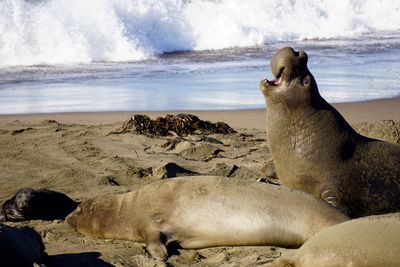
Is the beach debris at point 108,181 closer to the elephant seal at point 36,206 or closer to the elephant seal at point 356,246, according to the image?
the elephant seal at point 36,206

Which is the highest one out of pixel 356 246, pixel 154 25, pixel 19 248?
pixel 154 25

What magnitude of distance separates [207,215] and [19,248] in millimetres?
1359

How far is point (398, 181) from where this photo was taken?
5793mm

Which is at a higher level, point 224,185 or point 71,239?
point 224,185

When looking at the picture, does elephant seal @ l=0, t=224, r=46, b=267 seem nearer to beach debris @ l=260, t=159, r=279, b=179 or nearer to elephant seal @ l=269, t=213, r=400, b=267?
elephant seal @ l=269, t=213, r=400, b=267

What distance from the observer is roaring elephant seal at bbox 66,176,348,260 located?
16.1ft

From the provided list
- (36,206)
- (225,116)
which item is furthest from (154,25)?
(36,206)

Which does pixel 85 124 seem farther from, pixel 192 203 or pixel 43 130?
pixel 192 203

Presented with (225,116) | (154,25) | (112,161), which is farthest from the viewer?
(154,25)

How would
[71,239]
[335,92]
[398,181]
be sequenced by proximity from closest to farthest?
1. [71,239]
2. [398,181]
3. [335,92]

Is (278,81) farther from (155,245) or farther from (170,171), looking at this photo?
(155,245)

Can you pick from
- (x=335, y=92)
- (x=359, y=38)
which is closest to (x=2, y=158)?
(x=335, y=92)

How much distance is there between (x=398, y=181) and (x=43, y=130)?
5207 millimetres

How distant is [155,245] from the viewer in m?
5.04
